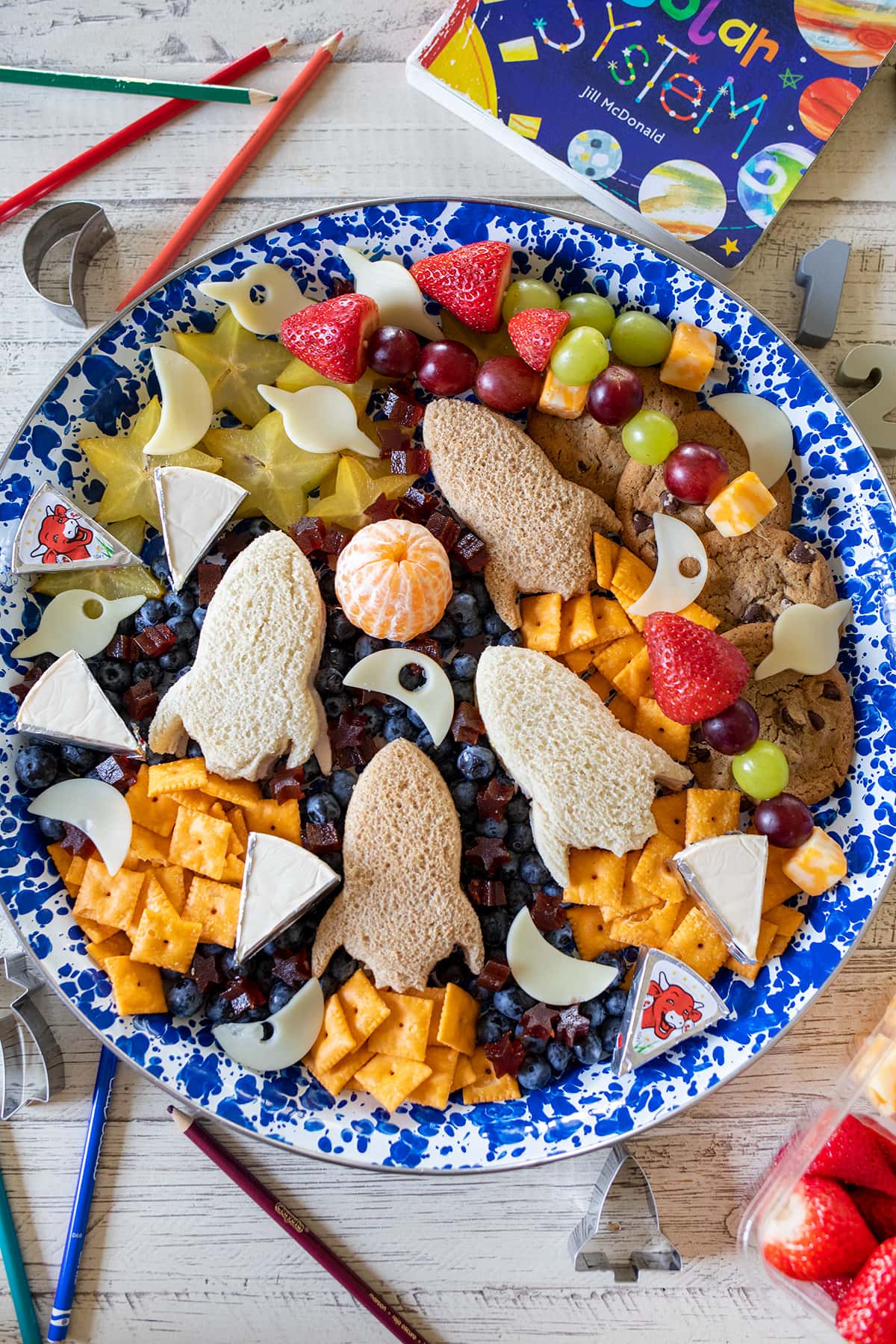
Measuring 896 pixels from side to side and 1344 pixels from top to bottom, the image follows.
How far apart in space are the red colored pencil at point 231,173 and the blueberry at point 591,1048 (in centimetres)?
143

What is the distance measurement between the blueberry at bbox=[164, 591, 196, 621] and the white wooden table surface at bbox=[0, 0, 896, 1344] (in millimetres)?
431

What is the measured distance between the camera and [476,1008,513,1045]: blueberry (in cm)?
140

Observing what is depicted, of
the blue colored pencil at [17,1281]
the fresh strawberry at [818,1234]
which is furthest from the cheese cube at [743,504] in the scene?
the blue colored pencil at [17,1281]

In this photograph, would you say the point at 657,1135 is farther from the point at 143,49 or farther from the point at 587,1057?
the point at 143,49

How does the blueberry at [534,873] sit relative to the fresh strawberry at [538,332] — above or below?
below

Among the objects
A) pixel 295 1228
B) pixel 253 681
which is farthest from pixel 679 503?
pixel 295 1228

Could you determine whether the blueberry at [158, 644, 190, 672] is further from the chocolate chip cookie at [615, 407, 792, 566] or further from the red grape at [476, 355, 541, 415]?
the chocolate chip cookie at [615, 407, 792, 566]

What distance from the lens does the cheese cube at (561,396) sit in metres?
1.45

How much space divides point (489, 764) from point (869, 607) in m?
0.66

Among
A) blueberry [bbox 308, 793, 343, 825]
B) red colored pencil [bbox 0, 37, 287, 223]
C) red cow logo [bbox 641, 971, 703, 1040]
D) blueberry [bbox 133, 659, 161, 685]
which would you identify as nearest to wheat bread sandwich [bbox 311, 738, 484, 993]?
blueberry [bbox 308, 793, 343, 825]

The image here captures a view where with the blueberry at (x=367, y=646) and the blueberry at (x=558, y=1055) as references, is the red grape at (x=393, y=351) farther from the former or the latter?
the blueberry at (x=558, y=1055)

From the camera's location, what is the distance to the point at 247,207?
1.60 m

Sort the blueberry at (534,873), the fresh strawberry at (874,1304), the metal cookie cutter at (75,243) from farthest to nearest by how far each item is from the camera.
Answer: the metal cookie cutter at (75,243), the blueberry at (534,873), the fresh strawberry at (874,1304)

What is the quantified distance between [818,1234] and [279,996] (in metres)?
0.90
